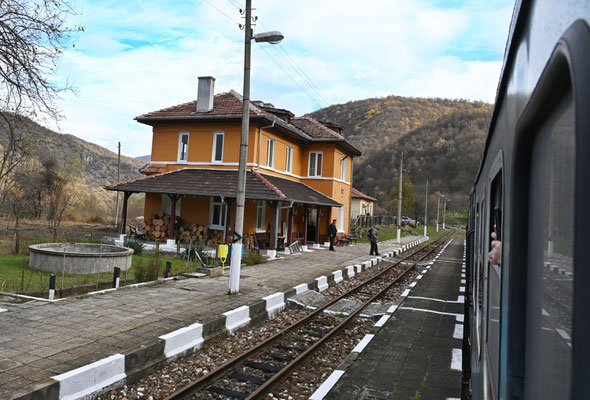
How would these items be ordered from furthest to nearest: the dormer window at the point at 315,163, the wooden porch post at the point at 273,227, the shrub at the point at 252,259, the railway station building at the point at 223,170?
the dormer window at the point at 315,163 → the railway station building at the point at 223,170 → the wooden porch post at the point at 273,227 → the shrub at the point at 252,259

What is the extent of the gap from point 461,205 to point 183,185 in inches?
3096

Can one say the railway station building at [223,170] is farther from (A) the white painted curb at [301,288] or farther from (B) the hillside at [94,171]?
(B) the hillside at [94,171]

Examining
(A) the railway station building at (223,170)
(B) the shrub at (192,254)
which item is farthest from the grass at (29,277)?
(A) the railway station building at (223,170)

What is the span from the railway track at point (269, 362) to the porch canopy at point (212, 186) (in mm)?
8927

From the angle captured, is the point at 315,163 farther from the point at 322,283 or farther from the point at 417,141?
the point at 417,141

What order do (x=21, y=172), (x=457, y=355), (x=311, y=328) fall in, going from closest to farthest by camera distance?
(x=457, y=355) < (x=311, y=328) < (x=21, y=172)

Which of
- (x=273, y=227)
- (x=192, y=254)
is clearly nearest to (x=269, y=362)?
(x=192, y=254)

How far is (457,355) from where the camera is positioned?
6.65m

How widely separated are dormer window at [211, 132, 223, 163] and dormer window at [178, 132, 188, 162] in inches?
72.9

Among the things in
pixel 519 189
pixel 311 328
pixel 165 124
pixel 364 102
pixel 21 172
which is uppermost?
pixel 364 102

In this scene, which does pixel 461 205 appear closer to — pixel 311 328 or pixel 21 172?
pixel 21 172

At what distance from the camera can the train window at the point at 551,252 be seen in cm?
90

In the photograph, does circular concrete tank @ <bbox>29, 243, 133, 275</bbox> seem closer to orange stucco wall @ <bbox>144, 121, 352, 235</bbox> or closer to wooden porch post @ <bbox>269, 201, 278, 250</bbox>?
wooden porch post @ <bbox>269, 201, 278, 250</bbox>

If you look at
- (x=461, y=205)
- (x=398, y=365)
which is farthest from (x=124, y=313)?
(x=461, y=205)
